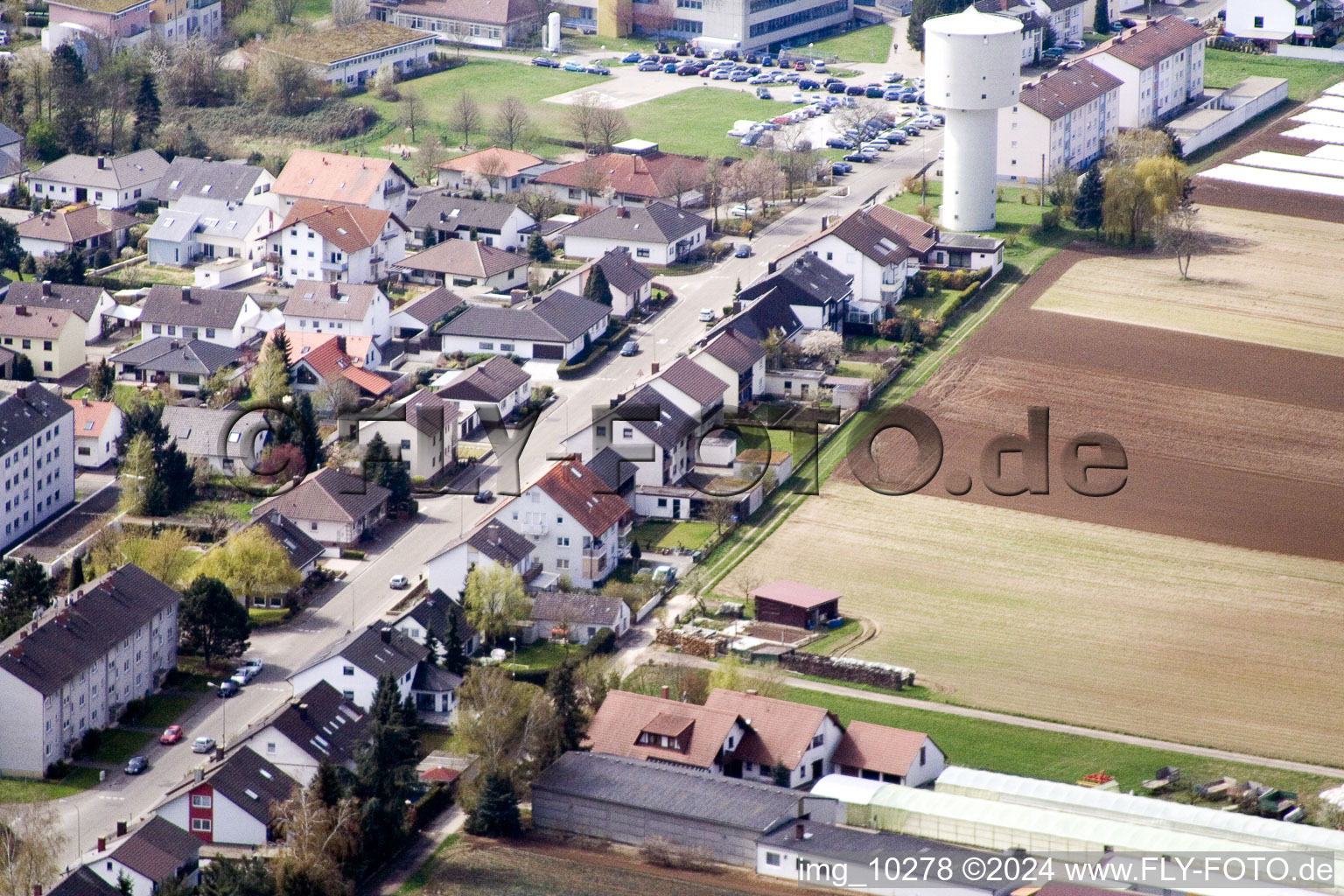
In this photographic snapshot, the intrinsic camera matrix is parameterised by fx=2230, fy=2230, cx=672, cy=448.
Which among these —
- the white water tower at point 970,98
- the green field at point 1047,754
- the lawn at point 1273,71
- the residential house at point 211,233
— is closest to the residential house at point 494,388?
the residential house at point 211,233

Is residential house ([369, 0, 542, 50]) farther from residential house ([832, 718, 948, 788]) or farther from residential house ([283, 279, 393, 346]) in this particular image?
residential house ([832, 718, 948, 788])

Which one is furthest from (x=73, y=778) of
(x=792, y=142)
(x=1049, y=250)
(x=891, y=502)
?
(x=792, y=142)

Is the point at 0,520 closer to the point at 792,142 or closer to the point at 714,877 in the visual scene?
the point at 714,877

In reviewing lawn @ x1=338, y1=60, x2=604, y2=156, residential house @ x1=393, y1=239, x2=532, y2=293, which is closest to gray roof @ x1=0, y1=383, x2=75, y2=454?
residential house @ x1=393, y1=239, x2=532, y2=293

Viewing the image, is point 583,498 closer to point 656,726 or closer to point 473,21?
point 656,726

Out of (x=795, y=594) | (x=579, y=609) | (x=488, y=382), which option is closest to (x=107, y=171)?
(x=488, y=382)

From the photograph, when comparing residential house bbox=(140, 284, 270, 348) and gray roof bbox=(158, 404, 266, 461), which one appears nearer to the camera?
gray roof bbox=(158, 404, 266, 461)

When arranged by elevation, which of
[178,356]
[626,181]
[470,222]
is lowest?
[178,356]
